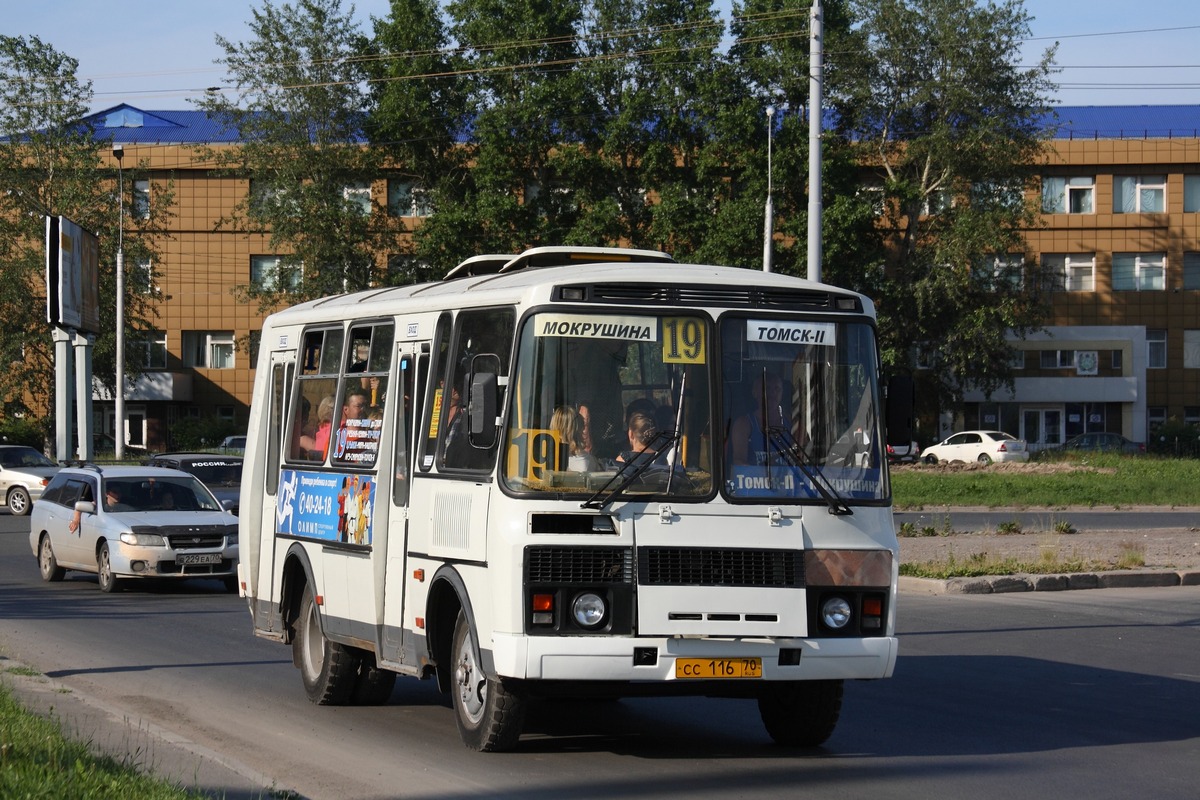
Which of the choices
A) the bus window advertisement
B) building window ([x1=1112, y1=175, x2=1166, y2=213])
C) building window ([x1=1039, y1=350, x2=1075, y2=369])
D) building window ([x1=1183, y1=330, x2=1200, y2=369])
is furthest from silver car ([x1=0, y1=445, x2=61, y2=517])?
building window ([x1=1183, y1=330, x2=1200, y2=369])

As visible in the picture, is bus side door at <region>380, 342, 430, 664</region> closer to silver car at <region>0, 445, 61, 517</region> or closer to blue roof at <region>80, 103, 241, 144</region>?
silver car at <region>0, 445, 61, 517</region>

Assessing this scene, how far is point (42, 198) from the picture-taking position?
65.2m

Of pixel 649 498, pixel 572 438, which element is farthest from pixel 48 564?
pixel 649 498

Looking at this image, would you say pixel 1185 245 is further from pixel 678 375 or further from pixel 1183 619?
pixel 678 375

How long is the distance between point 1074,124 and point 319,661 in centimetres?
7616

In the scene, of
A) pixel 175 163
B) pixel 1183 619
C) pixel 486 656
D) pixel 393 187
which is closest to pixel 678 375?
pixel 486 656

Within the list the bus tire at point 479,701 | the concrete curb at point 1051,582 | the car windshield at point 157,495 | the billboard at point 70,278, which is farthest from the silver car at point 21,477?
the bus tire at point 479,701

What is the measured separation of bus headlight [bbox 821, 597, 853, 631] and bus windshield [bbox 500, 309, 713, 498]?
0.92 metres

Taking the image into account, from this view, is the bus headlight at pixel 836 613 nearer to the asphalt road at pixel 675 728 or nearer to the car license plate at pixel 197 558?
the asphalt road at pixel 675 728

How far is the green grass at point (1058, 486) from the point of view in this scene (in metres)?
39.1

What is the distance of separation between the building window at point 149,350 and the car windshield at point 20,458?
90.2 feet

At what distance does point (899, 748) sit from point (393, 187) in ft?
184

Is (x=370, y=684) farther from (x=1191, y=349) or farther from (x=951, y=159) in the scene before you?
(x=1191, y=349)

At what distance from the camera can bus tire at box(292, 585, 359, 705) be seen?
10750mm
